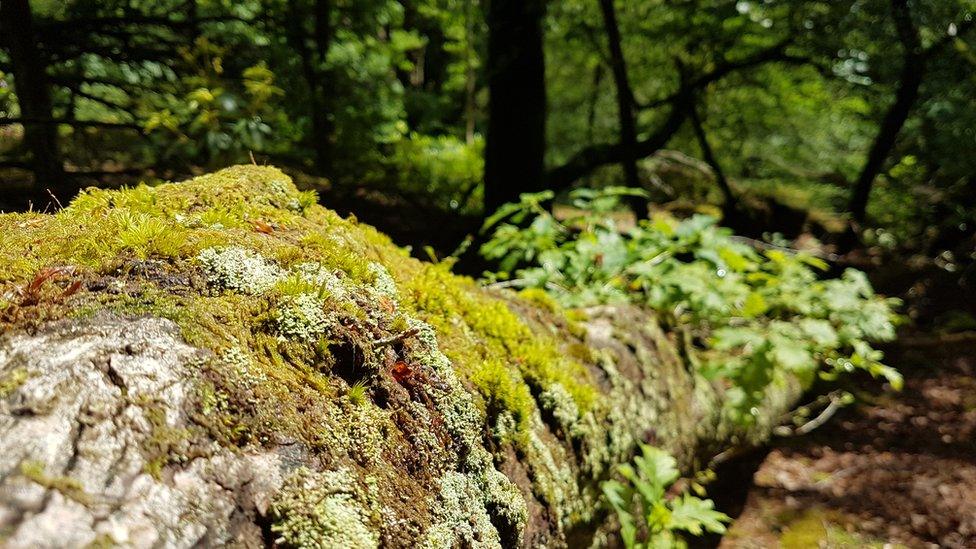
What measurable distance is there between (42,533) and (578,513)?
1736 millimetres

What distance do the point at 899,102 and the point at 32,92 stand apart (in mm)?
8591

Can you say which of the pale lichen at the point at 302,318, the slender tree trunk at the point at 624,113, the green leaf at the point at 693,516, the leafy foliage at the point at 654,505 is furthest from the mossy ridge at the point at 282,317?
the slender tree trunk at the point at 624,113

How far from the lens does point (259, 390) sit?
1.06 metres

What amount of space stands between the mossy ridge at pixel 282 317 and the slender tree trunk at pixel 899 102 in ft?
19.0

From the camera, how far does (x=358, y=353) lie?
1.30 m

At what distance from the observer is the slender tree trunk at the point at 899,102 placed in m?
5.10

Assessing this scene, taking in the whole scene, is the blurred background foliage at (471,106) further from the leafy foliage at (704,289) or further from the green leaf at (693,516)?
the green leaf at (693,516)

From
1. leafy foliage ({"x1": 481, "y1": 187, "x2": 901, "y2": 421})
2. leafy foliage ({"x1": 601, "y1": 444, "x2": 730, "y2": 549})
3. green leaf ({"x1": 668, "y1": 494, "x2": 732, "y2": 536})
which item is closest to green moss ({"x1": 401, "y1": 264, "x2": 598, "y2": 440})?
leafy foliage ({"x1": 601, "y1": 444, "x2": 730, "y2": 549})

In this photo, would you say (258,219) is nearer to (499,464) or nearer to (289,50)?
(499,464)

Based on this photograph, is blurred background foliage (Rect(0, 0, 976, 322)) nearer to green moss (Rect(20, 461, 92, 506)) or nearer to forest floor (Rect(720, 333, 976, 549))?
green moss (Rect(20, 461, 92, 506))

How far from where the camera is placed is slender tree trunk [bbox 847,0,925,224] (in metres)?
5.10

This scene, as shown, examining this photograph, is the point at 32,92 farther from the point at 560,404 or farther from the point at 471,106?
the point at 471,106

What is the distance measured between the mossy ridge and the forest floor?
9.99 feet

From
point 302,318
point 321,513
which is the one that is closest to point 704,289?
point 302,318
